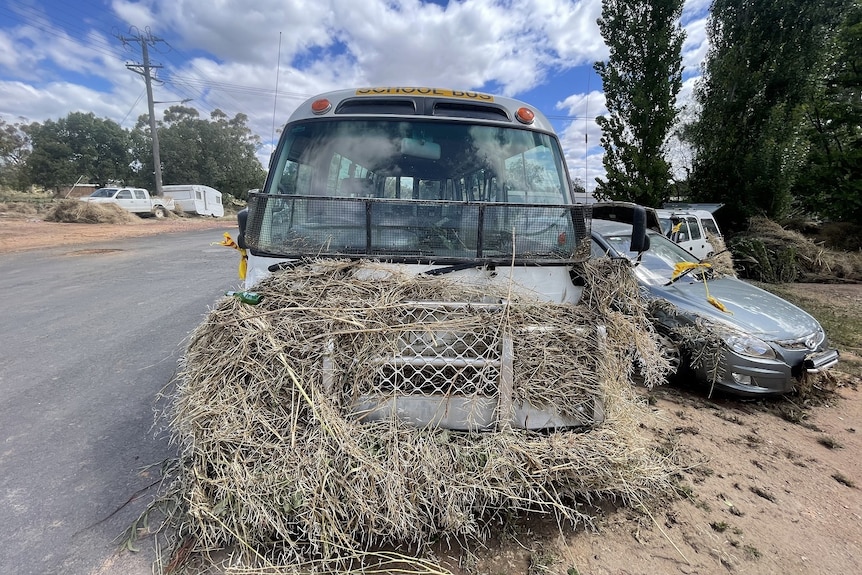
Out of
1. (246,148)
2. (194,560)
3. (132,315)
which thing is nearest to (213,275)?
(132,315)

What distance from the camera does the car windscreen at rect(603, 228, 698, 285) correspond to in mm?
5625

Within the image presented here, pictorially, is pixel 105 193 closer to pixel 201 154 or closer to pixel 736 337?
pixel 201 154

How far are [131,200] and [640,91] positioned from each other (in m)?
28.1

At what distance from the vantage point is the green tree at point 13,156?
137ft

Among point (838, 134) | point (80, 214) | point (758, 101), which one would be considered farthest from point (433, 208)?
point (80, 214)

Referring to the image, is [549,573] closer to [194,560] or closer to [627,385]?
[627,385]

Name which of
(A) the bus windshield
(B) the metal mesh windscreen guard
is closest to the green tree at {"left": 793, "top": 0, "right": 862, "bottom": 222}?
(A) the bus windshield

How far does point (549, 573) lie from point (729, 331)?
3.55 m

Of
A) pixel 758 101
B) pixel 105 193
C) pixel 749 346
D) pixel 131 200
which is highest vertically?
pixel 758 101

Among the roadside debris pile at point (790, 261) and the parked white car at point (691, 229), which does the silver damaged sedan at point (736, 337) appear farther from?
the roadside debris pile at point (790, 261)

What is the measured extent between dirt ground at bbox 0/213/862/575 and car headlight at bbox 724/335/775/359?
→ 1.96 feet

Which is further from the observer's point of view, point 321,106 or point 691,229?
point 691,229

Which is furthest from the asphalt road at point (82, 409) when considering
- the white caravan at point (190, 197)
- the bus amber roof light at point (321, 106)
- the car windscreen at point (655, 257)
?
the white caravan at point (190, 197)

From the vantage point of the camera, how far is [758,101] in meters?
15.3
